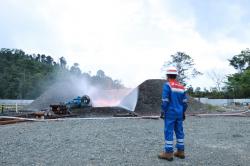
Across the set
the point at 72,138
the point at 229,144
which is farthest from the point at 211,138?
the point at 72,138

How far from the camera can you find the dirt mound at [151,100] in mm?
22683

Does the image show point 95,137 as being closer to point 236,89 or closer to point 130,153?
point 130,153

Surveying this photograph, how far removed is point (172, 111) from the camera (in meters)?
6.73

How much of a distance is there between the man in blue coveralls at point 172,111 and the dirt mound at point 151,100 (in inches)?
589

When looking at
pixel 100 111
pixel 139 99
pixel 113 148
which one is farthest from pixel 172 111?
pixel 139 99

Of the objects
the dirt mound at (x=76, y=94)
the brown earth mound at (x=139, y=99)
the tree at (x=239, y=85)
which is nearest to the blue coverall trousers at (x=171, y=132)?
the brown earth mound at (x=139, y=99)

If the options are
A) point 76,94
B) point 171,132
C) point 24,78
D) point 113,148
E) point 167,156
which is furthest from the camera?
point 24,78

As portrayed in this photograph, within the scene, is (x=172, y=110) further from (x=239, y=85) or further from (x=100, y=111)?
(x=239, y=85)

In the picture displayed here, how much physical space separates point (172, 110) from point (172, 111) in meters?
0.02

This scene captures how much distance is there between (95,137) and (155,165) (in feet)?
11.0

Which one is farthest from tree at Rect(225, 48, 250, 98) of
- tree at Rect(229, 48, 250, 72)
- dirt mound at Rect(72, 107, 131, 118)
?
dirt mound at Rect(72, 107, 131, 118)

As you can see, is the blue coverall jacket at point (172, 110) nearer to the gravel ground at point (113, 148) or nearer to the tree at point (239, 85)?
the gravel ground at point (113, 148)

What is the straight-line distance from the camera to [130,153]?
6.89 metres

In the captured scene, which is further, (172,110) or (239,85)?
(239,85)
